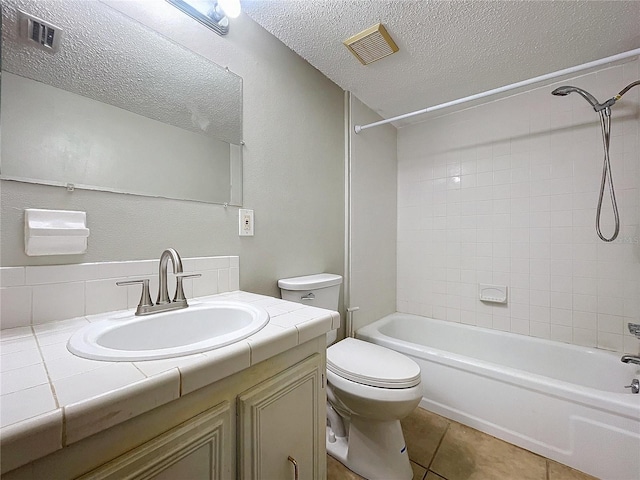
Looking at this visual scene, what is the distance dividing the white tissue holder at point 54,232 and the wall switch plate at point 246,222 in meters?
0.55

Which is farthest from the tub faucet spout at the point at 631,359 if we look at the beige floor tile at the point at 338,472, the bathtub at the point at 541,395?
the beige floor tile at the point at 338,472

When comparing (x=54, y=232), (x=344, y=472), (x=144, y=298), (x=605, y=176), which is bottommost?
(x=344, y=472)

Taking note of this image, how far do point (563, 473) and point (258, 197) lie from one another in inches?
75.3

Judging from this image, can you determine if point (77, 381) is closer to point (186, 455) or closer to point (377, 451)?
point (186, 455)

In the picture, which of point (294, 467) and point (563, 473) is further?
point (563, 473)

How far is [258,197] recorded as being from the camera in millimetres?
1324

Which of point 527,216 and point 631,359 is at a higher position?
point 527,216

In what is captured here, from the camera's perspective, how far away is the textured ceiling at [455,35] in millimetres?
1212

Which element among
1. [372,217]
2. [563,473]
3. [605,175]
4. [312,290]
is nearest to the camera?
[563,473]

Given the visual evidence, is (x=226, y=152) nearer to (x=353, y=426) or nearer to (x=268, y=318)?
(x=268, y=318)

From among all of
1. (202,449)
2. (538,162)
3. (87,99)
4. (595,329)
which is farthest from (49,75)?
(595,329)

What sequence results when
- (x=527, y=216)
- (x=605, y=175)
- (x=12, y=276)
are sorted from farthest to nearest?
(x=527, y=216) → (x=605, y=175) → (x=12, y=276)

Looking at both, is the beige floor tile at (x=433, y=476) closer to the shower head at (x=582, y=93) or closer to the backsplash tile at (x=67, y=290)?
the backsplash tile at (x=67, y=290)

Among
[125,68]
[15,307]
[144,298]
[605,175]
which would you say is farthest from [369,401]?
[605,175]
